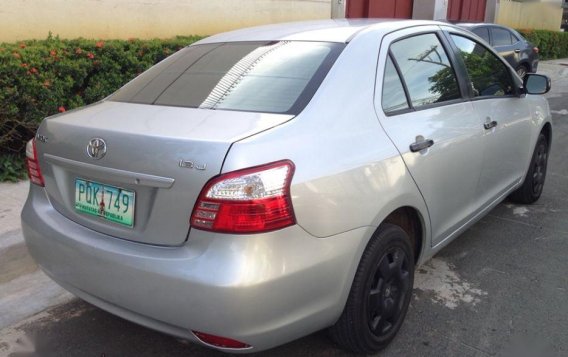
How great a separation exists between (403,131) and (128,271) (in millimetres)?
1466

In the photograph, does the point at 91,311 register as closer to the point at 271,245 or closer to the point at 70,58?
the point at 271,245

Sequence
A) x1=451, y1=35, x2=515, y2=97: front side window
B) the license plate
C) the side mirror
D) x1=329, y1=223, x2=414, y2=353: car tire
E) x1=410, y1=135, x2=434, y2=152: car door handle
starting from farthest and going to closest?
the side mirror
x1=451, y1=35, x2=515, y2=97: front side window
x1=410, y1=135, x2=434, y2=152: car door handle
x1=329, y1=223, x2=414, y2=353: car tire
the license plate

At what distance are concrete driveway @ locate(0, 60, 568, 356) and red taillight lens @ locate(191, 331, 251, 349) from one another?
2.15 ft

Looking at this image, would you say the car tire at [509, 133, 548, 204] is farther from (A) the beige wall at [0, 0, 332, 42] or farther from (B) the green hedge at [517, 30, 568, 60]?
(B) the green hedge at [517, 30, 568, 60]

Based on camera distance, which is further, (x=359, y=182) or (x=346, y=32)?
(x=346, y=32)

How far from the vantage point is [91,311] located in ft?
10.4

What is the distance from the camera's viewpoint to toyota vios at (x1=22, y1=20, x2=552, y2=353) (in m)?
2.06

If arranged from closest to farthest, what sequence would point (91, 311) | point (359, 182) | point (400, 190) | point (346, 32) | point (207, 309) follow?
1. point (207, 309)
2. point (359, 182)
3. point (400, 190)
4. point (346, 32)
5. point (91, 311)

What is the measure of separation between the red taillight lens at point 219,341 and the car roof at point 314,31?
5.14 ft

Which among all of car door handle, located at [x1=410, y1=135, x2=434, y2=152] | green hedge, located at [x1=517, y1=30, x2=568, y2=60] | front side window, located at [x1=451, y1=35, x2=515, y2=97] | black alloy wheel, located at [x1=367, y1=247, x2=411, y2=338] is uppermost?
front side window, located at [x1=451, y1=35, x2=515, y2=97]

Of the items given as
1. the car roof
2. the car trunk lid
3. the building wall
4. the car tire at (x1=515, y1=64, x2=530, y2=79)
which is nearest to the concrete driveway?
the car trunk lid

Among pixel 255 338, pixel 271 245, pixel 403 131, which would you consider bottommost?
pixel 255 338

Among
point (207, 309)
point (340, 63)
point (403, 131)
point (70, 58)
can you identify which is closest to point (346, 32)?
point (340, 63)

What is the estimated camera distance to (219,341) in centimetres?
212
